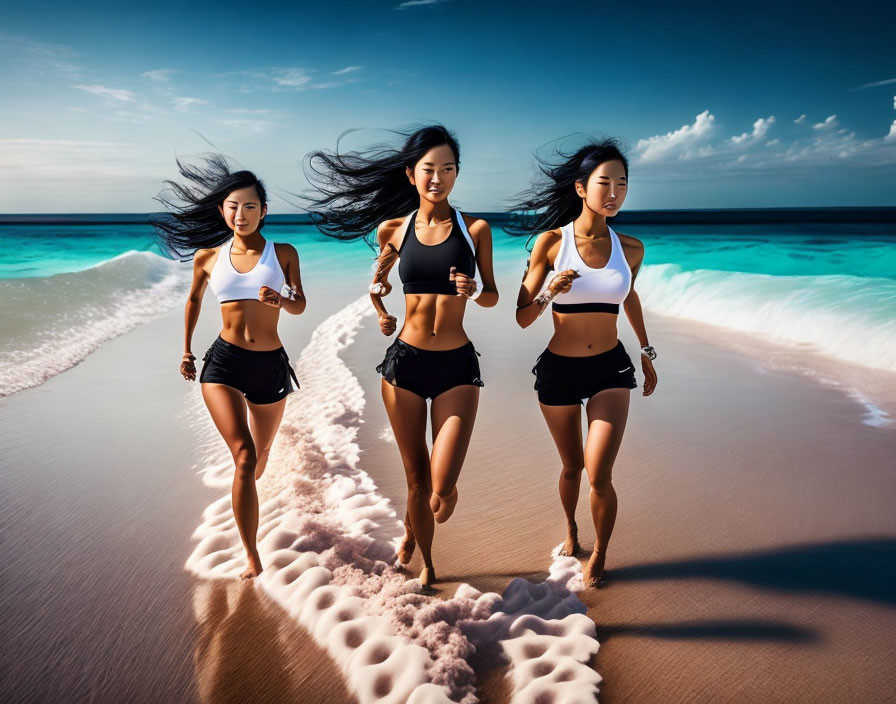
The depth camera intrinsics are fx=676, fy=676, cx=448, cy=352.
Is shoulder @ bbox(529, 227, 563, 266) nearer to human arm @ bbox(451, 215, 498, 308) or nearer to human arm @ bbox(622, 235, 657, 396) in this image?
human arm @ bbox(451, 215, 498, 308)

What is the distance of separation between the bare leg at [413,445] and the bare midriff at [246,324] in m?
0.84

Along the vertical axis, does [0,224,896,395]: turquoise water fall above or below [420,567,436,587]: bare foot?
below

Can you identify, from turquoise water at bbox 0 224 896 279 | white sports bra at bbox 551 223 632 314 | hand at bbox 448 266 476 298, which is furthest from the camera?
turquoise water at bbox 0 224 896 279

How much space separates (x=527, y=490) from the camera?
5047 mm

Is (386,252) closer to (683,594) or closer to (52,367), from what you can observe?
(683,594)

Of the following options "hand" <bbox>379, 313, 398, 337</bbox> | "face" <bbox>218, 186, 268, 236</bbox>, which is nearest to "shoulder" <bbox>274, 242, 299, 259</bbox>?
"face" <bbox>218, 186, 268, 236</bbox>

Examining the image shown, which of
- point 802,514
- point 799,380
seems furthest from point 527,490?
point 799,380

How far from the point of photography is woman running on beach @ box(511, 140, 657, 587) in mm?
3646

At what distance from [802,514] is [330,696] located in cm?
342

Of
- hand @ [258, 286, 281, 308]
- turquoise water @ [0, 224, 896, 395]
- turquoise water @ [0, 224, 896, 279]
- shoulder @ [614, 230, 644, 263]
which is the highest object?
shoulder @ [614, 230, 644, 263]

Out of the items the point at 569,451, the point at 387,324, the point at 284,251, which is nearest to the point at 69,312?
the point at 284,251

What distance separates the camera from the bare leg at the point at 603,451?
141 inches

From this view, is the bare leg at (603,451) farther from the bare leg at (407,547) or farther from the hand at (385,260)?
the hand at (385,260)

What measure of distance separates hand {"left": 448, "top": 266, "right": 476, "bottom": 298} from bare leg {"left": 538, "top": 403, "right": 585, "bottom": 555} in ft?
2.53
